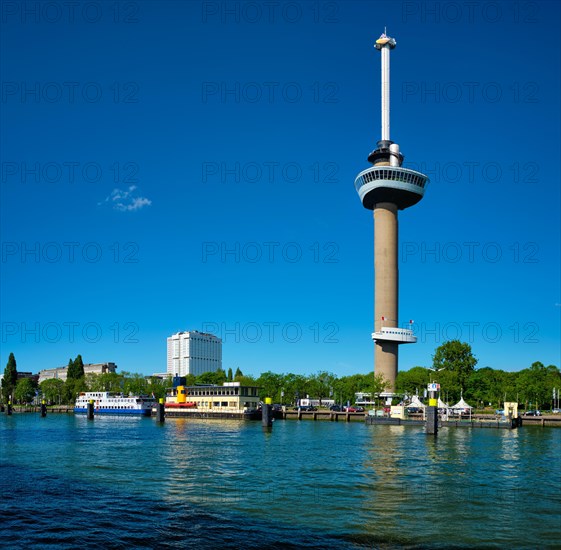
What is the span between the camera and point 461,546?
28.8m

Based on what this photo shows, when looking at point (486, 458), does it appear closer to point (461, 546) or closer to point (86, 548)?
point (461, 546)

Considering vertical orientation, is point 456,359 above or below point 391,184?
below

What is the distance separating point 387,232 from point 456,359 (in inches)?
1670

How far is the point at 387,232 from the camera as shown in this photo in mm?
186500

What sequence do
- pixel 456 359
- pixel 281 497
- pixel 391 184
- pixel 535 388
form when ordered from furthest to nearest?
pixel 391 184, pixel 456 359, pixel 535 388, pixel 281 497

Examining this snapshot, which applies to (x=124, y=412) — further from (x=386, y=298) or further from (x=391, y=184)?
(x=391, y=184)

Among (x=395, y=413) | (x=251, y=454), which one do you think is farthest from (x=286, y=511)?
(x=395, y=413)

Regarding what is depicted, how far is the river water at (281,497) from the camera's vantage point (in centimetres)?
3042

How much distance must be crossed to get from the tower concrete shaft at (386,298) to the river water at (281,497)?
355 ft

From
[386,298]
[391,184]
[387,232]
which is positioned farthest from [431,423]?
[391,184]

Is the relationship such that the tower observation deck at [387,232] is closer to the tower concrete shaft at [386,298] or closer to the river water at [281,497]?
the tower concrete shaft at [386,298]

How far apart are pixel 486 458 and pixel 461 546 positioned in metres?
34.8

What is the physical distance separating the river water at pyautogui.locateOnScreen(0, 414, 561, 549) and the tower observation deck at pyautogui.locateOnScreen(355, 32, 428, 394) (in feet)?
356

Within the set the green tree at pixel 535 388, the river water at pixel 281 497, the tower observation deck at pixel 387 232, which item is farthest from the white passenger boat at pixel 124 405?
the river water at pixel 281 497
